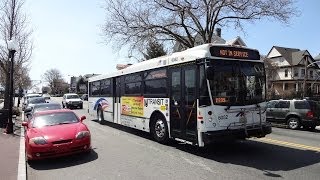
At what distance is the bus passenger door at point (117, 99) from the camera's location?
58.6 ft

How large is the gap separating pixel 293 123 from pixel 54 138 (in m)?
13.9

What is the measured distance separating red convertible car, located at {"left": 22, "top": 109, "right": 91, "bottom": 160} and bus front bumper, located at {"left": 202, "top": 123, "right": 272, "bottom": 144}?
3.52m

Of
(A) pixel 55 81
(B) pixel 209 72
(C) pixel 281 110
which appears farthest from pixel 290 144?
(A) pixel 55 81

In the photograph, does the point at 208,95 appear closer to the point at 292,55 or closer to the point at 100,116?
the point at 100,116

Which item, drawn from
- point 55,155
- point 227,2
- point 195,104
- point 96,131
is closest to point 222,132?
point 195,104

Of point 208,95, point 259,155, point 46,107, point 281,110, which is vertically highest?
point 208,95

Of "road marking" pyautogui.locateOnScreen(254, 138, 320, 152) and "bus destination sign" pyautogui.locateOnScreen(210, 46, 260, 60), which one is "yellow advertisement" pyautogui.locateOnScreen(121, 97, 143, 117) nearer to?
"road marking" pyautogui.locateOnScreen(254, 138, 320, 152)

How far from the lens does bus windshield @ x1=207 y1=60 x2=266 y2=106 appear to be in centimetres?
1054

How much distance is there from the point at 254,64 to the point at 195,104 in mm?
2327

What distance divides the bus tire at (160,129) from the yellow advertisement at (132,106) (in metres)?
1.37

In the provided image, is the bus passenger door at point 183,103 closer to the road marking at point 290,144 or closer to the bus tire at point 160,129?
the bus tire at point 160,129

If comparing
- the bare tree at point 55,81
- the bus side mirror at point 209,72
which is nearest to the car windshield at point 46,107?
the bus side mirror at point 209,72

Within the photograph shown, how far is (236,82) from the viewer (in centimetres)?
1091

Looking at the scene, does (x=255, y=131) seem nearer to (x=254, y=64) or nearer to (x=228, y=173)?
(x=254, y=64)
